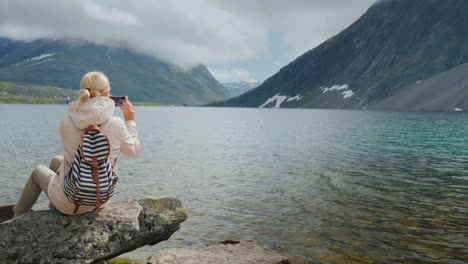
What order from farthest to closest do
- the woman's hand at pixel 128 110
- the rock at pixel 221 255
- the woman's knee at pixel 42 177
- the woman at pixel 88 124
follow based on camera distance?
the rock at pixel 221 255, the woman's knee at pixel 42 177, the woman's hand at pixel 128 110, the woman at pixel 88 124

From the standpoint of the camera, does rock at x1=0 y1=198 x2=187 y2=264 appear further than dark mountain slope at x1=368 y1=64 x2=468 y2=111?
No

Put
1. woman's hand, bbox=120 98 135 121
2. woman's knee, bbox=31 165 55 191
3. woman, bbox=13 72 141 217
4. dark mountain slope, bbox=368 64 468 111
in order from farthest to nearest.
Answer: dark mountain slope, bbox=368 64 468 111 → woman's knee, bbox=31 165 55 191 → woman's hand, bbox=120 98 135 121 → woman, bbox=13 72 141 217

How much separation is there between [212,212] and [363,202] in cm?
679

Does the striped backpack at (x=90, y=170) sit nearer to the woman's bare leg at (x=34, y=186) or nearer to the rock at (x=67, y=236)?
the rock at (x=67, y=236)

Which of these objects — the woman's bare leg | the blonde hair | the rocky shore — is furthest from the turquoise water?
the blonde hair

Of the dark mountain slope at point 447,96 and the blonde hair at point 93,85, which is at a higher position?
the dark mountain slope at point 447,96

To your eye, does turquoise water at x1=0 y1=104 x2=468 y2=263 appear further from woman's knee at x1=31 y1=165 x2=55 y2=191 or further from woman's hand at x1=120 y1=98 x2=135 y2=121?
woman's hand at x1=120 y1=98 x2=135 y2=121

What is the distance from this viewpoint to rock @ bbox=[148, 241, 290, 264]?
27.7 ft

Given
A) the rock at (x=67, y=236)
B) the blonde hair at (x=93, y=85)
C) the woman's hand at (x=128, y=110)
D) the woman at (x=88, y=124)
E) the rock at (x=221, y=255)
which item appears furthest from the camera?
the rock at (x=221, y=255)

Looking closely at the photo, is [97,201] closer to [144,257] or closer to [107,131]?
[107,131]

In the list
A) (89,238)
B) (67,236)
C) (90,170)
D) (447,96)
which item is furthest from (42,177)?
(447,96)

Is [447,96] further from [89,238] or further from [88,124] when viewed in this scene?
[88,124]

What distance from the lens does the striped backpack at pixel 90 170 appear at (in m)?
6.47

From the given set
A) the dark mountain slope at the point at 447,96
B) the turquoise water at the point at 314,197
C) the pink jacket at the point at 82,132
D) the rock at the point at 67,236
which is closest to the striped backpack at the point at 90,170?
the pink jacket at the point at 82,132
